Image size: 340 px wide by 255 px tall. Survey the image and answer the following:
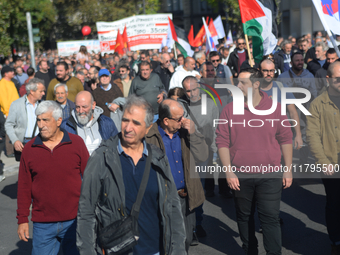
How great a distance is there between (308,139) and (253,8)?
349 centimetres

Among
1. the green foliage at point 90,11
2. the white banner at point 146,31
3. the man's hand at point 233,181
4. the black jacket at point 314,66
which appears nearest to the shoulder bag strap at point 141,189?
the man's hand at point 233,181

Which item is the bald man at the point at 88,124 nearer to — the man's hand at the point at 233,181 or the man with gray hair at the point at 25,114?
the man's hand at the point at 233,181

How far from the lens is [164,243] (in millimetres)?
2846

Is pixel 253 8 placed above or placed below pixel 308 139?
above

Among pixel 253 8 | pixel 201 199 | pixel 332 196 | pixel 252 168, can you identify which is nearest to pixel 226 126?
pixel 252 168

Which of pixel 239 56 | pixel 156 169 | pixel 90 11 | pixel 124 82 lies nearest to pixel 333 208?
pixel 156 169

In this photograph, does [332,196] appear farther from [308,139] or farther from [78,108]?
[78,108]

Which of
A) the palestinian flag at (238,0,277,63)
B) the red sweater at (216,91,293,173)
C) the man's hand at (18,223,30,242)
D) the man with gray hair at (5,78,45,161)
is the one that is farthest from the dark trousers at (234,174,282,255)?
the palestinian flag at (238,0,277,63)

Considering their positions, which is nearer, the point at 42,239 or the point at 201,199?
the point at 42,239

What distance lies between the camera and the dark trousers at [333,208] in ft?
14.5

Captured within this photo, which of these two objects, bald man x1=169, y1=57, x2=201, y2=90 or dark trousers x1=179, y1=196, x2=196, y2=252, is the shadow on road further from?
dark trousers x1=179, y1=196, x2=196, y2=252

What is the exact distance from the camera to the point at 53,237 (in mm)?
3631

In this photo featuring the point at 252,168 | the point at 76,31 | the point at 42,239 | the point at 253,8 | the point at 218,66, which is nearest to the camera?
the point at 42,239

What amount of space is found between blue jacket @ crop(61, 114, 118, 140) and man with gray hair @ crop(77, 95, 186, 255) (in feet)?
5.35
